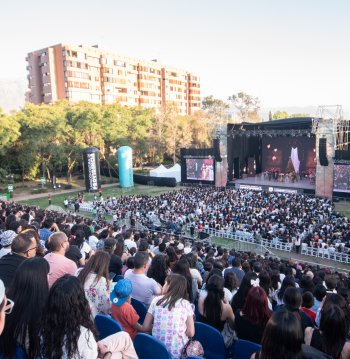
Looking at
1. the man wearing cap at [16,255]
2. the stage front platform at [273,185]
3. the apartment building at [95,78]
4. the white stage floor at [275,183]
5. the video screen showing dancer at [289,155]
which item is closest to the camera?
the man wearing cap at [16,255]

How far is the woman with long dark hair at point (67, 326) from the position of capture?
8.03ft

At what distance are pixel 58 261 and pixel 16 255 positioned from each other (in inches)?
25.9

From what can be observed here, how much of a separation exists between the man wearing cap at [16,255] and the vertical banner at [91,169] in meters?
30.5

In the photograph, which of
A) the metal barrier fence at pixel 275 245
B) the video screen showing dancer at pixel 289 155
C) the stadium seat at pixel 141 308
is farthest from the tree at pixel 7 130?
the stadium seat at pixel 141 308

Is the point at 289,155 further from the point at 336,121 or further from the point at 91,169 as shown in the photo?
the point at 91,169

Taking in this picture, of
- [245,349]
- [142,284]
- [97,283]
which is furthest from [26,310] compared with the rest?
[245,349]

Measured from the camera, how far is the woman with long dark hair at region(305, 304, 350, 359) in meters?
2.85

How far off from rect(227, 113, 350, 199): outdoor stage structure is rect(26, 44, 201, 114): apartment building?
23143 millimetres

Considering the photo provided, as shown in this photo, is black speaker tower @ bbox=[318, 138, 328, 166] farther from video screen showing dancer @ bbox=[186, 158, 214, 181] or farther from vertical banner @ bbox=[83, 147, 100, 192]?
vertical banner @ bbox=[83, 147, 100, 192]

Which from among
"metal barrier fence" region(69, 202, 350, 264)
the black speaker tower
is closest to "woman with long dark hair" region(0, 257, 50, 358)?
"metal barrier fence" region(69, 202, 350, 264)

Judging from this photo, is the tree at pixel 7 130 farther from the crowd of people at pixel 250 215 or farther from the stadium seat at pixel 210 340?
the stadium seat at pixel 210 340

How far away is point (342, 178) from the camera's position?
27047 millimetres

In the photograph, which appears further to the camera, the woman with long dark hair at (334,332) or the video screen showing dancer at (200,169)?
the video screen showing dancer at (200,169)

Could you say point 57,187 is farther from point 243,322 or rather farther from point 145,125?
point 243,322
